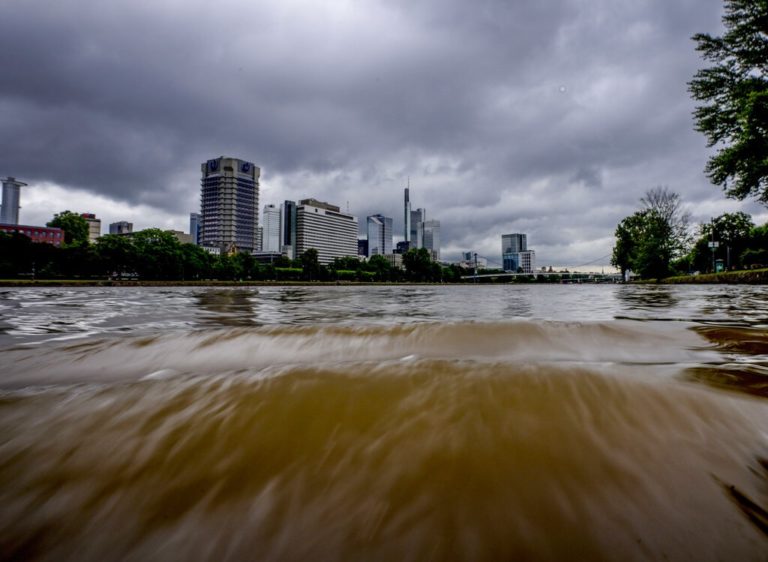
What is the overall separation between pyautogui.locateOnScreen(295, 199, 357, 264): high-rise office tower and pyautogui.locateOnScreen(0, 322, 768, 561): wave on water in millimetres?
154391

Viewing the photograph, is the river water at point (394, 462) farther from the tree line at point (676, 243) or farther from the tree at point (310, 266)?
the tree at point (310, 266)

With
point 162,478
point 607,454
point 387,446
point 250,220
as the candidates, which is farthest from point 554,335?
point 250,220

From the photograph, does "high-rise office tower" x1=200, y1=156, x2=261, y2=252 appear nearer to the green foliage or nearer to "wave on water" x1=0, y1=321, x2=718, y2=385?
the green foliage

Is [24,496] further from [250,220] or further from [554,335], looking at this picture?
[250,220]

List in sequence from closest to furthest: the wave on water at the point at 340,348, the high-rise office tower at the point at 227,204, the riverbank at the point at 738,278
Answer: the wave on water at the point at 340,348, the riverbank at the point at 738,278, the high-rise office tower at the point at 227,204

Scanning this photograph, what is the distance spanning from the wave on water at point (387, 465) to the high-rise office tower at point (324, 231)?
154391mm

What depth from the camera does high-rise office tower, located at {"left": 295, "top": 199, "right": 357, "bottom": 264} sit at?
536 feet

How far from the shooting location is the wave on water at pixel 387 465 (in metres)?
1.09

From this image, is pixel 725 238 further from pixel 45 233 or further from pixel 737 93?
pixel 45 233

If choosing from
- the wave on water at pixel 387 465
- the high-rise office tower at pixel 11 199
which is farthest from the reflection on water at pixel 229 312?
the high-rise office tower at pixel 11 199

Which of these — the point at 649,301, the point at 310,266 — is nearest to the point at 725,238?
the point at 649,301

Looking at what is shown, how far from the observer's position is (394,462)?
4.76ft

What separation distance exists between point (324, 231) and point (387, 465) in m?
173

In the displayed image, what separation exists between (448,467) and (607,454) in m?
0.69
